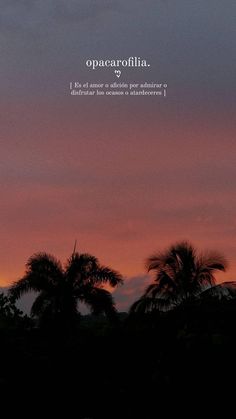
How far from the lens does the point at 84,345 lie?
2475 centimetres

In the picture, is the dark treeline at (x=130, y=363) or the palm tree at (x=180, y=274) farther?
the palm tree at (x=180, y=274)

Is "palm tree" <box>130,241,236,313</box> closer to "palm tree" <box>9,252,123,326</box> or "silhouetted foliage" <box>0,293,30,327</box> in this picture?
"palm tree" <box>9,252,123,326</box>

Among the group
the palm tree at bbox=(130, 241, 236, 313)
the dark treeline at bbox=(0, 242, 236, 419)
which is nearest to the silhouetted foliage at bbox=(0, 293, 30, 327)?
the dark treeline at bbox=(0, 242, 236, 419)

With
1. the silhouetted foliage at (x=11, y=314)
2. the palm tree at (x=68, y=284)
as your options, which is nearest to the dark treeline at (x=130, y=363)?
the silhouetted foliage at (x=11, y=314)

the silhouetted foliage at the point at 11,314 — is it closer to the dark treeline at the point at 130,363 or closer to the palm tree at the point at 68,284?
the dark treeline at the point at 130,363

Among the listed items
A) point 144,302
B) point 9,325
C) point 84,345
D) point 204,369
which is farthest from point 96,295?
point 204,369

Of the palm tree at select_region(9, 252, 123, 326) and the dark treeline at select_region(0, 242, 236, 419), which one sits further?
the palm tree at select_region(9, 252, 123, 326)

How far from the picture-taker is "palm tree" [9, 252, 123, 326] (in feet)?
128

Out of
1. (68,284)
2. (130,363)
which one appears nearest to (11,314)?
(130,363)

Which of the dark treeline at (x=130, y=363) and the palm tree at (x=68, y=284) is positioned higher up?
the palm tree at (x=68, y=284)

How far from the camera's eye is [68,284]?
1550 inches

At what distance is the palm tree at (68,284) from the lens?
39094mm

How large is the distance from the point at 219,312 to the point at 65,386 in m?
5.13

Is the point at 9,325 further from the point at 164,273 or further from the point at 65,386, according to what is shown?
the point at 164,273
